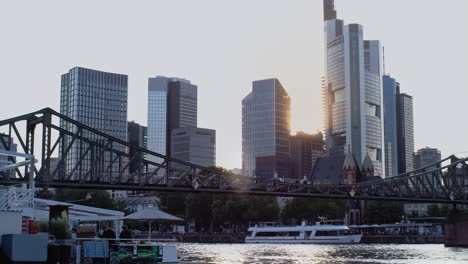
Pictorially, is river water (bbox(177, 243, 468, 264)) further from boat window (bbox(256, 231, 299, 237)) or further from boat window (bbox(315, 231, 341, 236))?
boat window (bbox(256, 231, 299, 237))

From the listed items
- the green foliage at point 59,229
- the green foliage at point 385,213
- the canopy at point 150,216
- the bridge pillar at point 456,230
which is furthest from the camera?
the green foliage at point 385,213

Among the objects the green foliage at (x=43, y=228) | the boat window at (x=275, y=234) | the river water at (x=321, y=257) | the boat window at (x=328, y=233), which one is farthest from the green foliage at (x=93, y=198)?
the green foliage at (x=43, y=228)

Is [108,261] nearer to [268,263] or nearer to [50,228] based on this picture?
[50,228]

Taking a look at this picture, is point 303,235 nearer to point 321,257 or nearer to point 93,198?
point 93,198

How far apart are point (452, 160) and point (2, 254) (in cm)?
10873

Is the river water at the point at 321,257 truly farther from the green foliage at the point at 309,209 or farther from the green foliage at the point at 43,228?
the green foliage at the point at 309,209

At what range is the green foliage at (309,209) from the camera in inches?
6599

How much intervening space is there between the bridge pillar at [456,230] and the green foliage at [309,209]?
5391 centimetres

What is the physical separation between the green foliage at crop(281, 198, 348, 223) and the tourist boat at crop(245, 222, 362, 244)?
58.6 ft

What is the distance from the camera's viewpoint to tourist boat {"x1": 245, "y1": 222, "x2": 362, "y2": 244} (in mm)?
140250

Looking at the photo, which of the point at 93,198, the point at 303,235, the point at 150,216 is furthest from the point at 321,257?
the point at 93,198

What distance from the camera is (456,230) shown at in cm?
11269

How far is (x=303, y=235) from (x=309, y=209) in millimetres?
25437

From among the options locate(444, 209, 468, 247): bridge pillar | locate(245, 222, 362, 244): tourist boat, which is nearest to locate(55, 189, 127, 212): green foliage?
locate(245, 222, 362, 244): tourist boat
